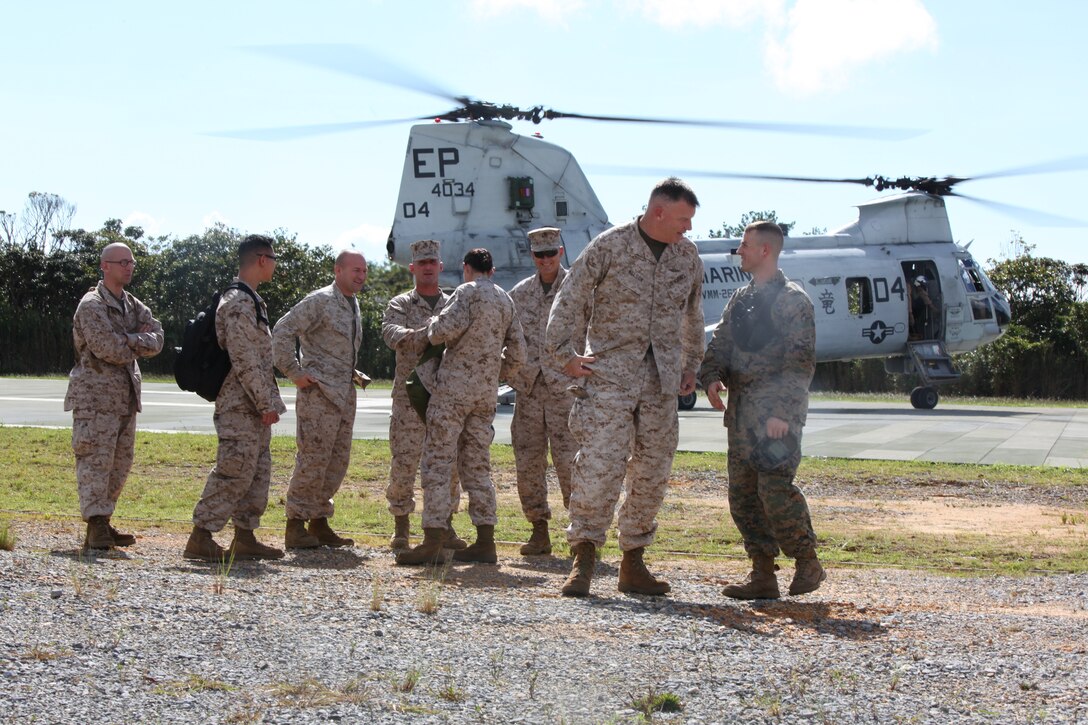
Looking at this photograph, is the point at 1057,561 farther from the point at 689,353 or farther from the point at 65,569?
the point at 65,569

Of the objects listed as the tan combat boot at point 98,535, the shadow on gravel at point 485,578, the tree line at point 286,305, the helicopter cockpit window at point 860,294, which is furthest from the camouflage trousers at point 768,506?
the tree line at point 286,305

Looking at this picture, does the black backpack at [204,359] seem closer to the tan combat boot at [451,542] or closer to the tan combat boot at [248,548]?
the tan combat boot at [248,548]

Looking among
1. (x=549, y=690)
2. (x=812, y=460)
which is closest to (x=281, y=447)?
(x=812, y=460)

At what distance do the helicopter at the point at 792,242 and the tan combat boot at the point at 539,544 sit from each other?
40.6ft

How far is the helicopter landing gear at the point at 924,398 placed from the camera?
75.0ft

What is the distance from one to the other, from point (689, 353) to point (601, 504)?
2.98 feet

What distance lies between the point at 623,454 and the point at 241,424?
2.46m

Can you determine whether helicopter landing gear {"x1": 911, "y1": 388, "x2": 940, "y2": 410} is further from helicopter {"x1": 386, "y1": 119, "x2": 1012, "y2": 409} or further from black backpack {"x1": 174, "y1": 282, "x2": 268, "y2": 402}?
black backpack {"x1": 174, "y1": 282, "x2": 268, "y2": 402}

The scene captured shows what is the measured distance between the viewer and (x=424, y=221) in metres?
20.9

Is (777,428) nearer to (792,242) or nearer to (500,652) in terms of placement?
(500,652)

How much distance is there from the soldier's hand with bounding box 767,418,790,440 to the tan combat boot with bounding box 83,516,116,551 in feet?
12.9

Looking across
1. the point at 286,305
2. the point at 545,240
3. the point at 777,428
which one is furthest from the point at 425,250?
the point at 286,305

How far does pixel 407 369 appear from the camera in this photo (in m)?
7.81

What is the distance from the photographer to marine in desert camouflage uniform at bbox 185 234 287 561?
6.68 metres
